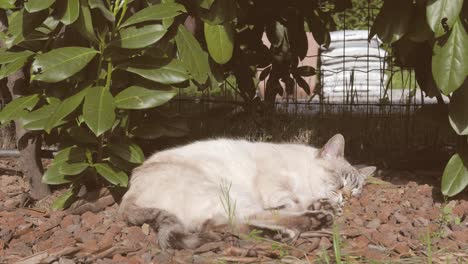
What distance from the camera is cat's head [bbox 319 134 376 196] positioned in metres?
3.46

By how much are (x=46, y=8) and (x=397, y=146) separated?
277cm

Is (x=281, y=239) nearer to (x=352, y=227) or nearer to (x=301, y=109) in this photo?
(x=352, y=227)

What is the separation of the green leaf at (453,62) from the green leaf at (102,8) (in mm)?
1425

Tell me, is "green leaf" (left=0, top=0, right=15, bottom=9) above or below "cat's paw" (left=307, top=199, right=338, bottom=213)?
above

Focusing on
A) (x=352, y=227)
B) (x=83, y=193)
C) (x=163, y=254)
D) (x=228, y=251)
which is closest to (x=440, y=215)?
(x=352, y=227)

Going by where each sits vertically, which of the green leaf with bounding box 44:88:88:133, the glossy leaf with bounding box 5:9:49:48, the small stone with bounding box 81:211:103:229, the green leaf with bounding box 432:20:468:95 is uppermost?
the glossy leaf with bounding box 5:9:49:48

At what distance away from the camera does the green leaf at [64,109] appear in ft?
8.95

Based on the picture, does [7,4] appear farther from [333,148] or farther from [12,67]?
[333,148]

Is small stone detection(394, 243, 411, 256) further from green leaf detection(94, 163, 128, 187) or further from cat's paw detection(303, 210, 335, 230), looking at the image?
green leaf detection(94, 163, 128, 187)

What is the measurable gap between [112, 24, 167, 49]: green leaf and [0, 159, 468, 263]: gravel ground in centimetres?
78

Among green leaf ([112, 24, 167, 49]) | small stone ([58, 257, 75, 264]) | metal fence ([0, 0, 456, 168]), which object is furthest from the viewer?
metal fence ([0, 0, 456, 168])

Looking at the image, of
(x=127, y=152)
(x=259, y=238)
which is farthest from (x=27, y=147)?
(x=259, y=238)

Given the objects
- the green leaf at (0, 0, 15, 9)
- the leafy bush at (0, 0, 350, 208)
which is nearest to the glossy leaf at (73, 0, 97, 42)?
the leafy bush at (0, 0, 350, 208)

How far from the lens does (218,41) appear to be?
120 inches
